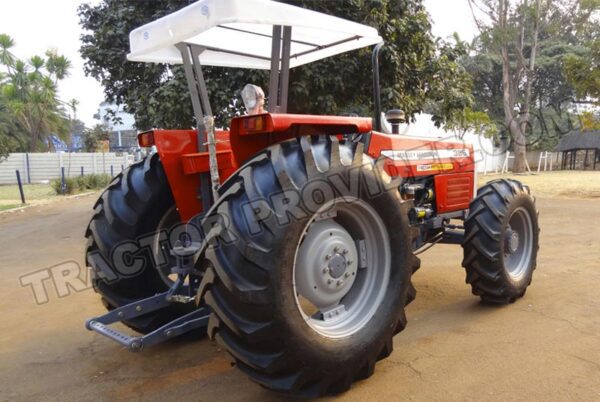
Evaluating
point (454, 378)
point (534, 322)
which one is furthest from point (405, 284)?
point (534, 322)

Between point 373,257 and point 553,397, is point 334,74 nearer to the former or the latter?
point 373,257

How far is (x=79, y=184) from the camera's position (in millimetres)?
20328

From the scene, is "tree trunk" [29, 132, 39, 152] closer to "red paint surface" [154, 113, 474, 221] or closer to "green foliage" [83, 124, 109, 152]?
"green foliage" [83, 124, 109, 152]

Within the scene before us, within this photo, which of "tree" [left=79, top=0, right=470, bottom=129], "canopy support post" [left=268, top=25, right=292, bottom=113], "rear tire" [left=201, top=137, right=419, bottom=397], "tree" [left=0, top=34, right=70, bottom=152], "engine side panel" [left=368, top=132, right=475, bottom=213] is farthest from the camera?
"tree" [left=0, top=34, right=70, bottom=152]

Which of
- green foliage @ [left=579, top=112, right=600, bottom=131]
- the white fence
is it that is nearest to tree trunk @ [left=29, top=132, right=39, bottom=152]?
the white fence

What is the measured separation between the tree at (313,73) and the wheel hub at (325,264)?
590 cm

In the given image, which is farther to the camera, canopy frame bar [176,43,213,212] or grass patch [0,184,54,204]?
grass patch [0,184,54,204]

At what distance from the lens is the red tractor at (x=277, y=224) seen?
7.37 ft

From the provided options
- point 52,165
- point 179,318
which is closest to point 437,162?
point 179,318

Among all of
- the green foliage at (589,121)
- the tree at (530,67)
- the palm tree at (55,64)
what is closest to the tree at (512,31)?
the tree at (530,67)

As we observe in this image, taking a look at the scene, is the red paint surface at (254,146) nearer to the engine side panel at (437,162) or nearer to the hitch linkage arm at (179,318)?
the engine side panel at (437,162)

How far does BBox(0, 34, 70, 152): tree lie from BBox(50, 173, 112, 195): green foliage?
1725cm

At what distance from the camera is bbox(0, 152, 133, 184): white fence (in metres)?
28.5

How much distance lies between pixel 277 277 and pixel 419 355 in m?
1.46
